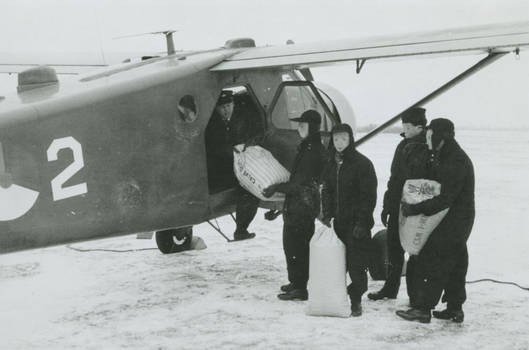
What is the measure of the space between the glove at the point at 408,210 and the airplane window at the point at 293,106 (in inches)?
75.4

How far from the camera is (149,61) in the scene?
6.71 meters

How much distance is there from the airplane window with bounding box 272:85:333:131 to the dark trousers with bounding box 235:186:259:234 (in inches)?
33.4

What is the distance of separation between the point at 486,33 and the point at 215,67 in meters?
2.64

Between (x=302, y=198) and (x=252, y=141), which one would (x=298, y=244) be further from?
(x=252, y=141)

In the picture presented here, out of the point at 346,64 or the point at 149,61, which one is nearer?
the point at 346,64

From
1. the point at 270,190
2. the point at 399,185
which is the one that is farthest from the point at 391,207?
the point at 270,190

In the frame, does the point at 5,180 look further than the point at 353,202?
No

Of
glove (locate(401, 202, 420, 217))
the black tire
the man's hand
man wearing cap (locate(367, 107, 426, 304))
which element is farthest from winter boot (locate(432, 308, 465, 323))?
the man's hand

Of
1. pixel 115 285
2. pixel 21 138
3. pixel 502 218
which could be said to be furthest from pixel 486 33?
pixel 502 218

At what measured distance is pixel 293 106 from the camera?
7082mm

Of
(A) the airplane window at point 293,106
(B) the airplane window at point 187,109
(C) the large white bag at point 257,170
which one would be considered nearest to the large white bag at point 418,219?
(C) the large white bag at point 257,170

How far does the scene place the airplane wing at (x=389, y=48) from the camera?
17.0 ft

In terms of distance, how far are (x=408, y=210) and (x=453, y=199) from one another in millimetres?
408

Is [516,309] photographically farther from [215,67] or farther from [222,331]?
[215,67]
